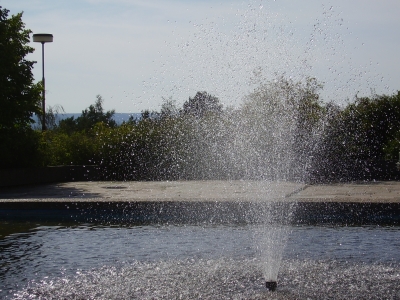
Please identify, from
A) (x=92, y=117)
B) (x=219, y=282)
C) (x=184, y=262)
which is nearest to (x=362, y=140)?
(x=184, y=262)

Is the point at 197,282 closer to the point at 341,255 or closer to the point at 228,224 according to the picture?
the point at 341,255

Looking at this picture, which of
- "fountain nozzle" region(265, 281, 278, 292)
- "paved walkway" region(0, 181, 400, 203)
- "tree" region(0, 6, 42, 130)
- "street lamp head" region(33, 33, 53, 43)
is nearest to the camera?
"fountain nozzle" region(265, 281, 278, 292)

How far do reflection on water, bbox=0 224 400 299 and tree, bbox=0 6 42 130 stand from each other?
697 cm

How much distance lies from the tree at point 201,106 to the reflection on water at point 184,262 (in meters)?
8.89

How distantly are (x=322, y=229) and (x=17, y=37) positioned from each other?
37.3ft

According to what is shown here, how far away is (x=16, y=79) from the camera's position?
16422 mm

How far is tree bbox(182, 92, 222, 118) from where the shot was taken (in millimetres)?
18291

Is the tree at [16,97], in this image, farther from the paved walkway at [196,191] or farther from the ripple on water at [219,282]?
the ripple on water at [219,282]

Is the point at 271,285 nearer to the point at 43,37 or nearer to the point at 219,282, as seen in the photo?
the point at 219,282

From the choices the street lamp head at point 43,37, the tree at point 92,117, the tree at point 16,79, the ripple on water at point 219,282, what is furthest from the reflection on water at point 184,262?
the tree at point 92,117

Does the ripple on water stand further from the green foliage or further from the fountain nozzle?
the green foliage

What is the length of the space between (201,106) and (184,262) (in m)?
12.8

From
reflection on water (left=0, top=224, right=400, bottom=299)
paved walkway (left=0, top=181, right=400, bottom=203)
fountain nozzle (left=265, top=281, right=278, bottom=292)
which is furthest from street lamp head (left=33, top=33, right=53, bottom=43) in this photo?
fountain nozzle (left=265, top=281, right=278, bottom=292)

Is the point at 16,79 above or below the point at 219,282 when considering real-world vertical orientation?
above
